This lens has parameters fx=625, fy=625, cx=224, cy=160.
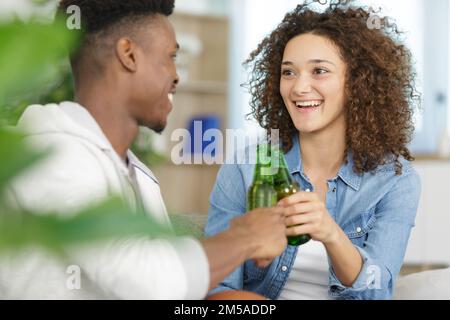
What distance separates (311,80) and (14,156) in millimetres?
1070

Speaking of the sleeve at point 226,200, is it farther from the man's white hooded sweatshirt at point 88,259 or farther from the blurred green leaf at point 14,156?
the blurred green leaf at point 14,156

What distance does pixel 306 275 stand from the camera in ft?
3.98

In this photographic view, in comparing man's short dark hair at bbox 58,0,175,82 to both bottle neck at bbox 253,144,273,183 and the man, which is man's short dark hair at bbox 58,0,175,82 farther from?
bottle neck at bbox 253,144,273,183

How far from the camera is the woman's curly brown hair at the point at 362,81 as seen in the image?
125 cm

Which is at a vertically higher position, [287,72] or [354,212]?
[287,72]

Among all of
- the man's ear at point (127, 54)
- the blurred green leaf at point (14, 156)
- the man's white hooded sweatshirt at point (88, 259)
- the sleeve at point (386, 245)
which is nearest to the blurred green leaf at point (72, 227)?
the blurred green leaf at point (14, 156)

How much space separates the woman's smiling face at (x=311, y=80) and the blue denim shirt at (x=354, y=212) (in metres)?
0.10

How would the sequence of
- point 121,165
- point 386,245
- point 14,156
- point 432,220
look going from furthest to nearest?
point 432,220 → point 386,245 → point 121,165 → point 14,156

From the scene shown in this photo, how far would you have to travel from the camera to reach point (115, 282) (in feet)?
2.27

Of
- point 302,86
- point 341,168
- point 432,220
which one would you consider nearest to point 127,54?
point 302,86

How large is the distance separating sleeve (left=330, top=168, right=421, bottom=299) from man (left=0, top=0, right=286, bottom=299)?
29cm

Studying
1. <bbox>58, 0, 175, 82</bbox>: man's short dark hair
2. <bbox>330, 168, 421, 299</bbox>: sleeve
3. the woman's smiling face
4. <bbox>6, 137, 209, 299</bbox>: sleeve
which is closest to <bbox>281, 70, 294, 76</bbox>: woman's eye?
the woman's smiling face

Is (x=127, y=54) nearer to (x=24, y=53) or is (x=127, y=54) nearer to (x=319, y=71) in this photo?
(x=319, y=71)

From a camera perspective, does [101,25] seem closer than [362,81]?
Yes
